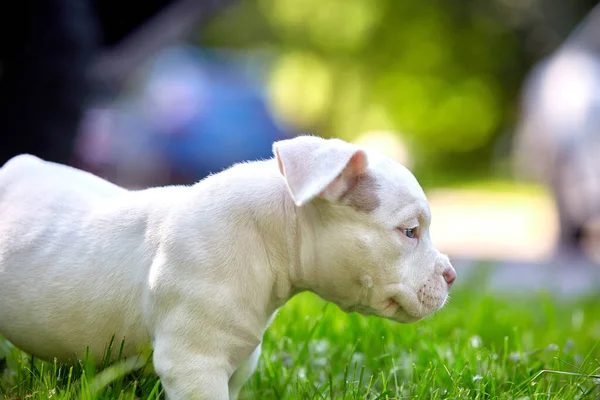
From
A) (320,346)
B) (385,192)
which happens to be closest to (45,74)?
(320,346)

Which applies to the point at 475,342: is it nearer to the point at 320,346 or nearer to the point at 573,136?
the point at 320,346

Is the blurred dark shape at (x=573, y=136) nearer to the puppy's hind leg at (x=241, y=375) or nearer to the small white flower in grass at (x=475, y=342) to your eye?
the small white flower in grass at (x=475, y=342)

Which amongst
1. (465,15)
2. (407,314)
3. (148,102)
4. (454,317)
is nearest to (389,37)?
(465,15)

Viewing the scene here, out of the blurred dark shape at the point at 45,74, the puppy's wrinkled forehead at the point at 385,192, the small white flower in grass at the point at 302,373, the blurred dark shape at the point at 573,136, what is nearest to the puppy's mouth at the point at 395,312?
the puppy's wrinkled forehead at the point at 385,192

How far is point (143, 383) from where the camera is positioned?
260 cm

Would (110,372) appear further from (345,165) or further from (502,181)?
(502,181)

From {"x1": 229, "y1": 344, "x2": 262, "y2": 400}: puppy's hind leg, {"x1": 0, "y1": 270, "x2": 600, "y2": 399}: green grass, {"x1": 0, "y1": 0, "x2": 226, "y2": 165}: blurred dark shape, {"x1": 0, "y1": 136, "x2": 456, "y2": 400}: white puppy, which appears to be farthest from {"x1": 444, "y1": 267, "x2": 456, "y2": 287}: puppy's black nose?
{"x1": 0, "y1": 0, "x2": 226, "y2": 165}: blurred dark shape

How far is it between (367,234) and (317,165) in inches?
10.4

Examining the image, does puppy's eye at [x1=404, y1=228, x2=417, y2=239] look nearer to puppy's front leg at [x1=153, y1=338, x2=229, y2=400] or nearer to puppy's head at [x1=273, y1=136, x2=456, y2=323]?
puppy's head at [x1=273, y1=136, x2=456, y2=323]

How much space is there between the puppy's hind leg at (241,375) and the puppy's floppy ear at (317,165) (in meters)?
0.60

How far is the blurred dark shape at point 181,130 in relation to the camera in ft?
45.5

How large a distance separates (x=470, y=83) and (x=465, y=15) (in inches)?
A: 79.7

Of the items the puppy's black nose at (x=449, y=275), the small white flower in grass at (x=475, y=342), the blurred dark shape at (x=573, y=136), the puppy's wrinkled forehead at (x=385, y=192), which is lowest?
the blurred dark shape at (x=573, y=136)

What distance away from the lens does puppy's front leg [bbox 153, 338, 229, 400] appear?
2.30 meters
